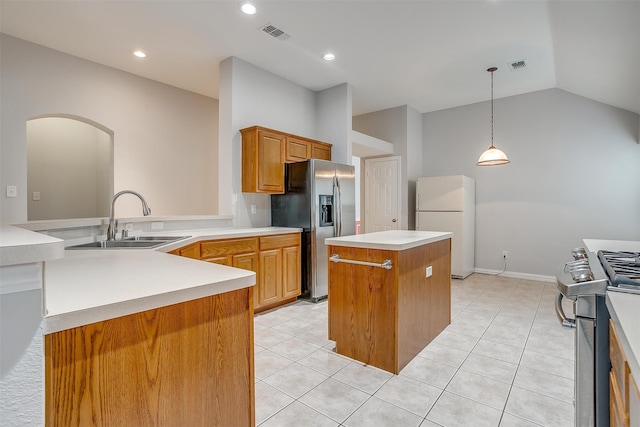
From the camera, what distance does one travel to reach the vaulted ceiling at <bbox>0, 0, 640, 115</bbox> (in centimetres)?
282

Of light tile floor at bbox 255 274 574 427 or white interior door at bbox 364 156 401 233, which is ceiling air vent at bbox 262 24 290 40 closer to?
light tile floor at bbox 255 274 574 427

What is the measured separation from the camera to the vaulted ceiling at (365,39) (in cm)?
282

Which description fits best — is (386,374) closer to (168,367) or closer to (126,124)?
(168,367)

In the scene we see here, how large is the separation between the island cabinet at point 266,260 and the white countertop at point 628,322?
265 cm

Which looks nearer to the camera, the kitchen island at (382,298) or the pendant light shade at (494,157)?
the kitchen island at (382,298)

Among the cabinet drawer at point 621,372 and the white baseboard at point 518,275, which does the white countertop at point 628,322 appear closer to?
the cabinet drawer at point 621,372

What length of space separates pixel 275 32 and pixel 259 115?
1.07 meters

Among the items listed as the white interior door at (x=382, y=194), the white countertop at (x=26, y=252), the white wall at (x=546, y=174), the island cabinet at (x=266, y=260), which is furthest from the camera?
the white interior door at (x=382, y=194)

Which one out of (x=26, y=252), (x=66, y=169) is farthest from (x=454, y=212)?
(x=66, y=169)

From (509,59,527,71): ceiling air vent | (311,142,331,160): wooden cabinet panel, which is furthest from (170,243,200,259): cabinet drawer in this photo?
(509,59,527,71): ceiling air vent

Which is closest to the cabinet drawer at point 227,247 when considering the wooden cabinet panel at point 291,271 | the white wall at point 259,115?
the wooden cabinet panel at point 291,271

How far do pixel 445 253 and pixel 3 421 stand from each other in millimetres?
2975

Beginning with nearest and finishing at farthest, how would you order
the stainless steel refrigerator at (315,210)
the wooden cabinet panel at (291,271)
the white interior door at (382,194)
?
the wooden cabinet panel at (291,271)
the stainless steel refrigerator at (315,210)
the white interior door at (382,194)

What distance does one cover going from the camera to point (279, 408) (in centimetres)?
180
